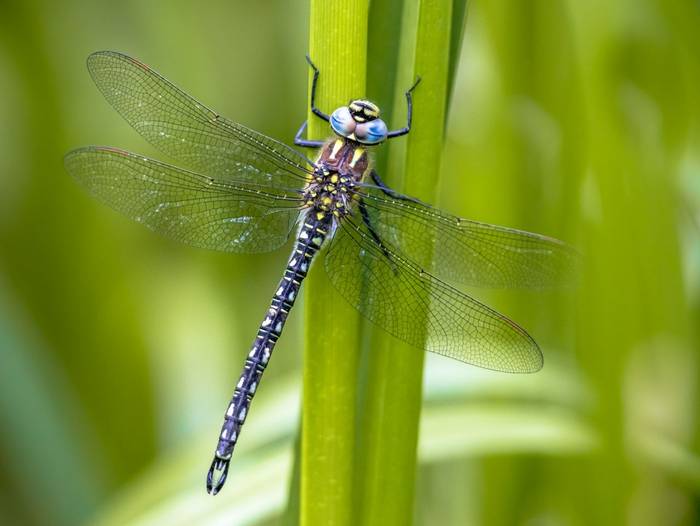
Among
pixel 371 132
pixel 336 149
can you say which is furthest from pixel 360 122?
pixel 336 149

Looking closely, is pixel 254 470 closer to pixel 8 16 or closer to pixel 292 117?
pixel 292 117

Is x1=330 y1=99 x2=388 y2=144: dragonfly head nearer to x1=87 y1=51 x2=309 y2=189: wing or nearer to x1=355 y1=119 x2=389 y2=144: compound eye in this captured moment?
x1=355 y1=119 x2=389 y2=144: compound eye

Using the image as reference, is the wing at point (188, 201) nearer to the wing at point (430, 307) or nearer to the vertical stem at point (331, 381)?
the wing at point (430, 307)

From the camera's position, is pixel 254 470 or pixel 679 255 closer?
pixel 254 470

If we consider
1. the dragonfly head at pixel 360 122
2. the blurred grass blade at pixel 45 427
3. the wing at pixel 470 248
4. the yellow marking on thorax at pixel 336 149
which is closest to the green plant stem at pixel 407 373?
the dragonfly head at pixel 360 122

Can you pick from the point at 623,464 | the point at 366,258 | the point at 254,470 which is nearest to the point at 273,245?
the point at 366,258

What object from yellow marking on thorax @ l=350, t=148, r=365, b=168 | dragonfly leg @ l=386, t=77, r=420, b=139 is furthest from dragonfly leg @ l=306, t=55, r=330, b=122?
yellow marking on thorax @ l=350, t=148, r=365, b=168

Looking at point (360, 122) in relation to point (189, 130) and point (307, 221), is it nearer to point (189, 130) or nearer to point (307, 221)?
point (307, 221)
